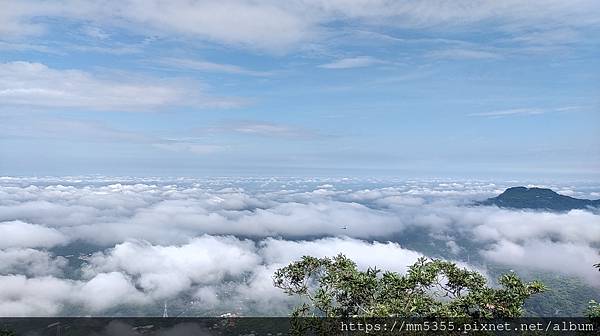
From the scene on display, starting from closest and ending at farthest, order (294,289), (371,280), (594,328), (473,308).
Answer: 1. (594,328)
2. (473,308)
3. (371,280)
4. (294,289)

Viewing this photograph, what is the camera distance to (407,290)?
32.6 m

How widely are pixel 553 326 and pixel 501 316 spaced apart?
29.7ft

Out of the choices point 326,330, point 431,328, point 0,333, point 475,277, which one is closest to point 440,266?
point 475,277

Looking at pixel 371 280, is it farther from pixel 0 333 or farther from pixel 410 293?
pixel 0 333

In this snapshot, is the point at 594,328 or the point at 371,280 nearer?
the point at 594,328

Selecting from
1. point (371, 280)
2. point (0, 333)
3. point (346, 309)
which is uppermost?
point (371, 280)

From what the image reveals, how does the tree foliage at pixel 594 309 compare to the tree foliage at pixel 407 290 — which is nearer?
the tree foliage at pixel 594 309

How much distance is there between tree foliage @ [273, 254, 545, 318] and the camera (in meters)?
29.4

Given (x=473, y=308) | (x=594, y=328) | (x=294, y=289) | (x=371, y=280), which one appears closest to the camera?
(x=594, y=328)

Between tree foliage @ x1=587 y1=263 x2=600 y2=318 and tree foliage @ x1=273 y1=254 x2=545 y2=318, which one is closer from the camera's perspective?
tree foliage @ x1=587 y1=263 x2=600 y2=318

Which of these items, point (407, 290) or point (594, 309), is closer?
point (594, 309)

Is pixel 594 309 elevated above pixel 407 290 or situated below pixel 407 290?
below

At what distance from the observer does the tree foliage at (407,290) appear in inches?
1158

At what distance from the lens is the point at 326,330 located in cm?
3372
